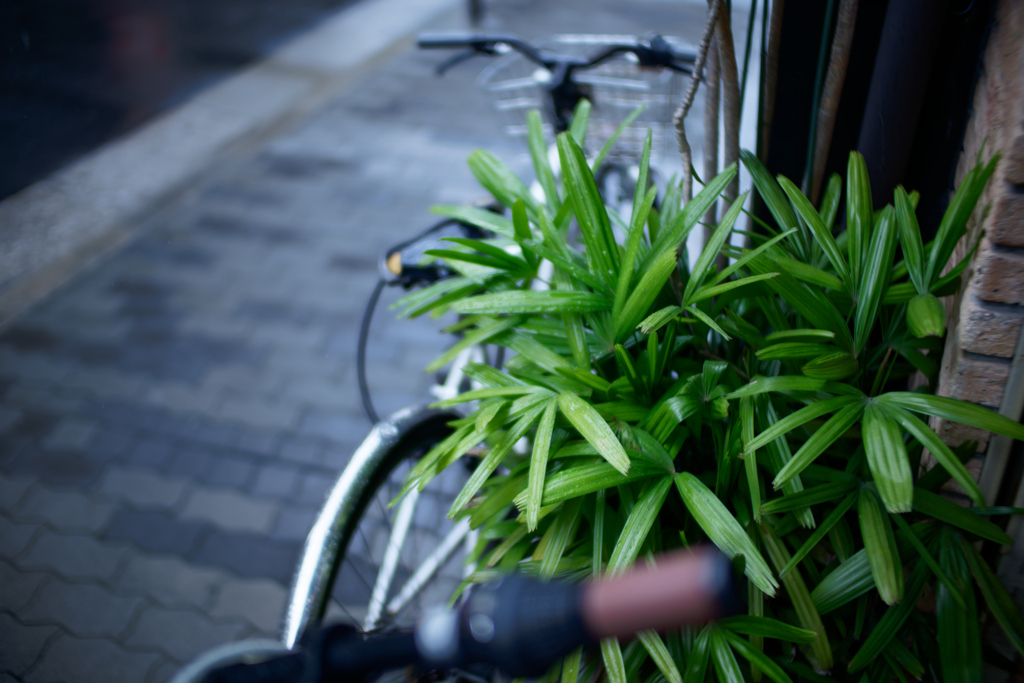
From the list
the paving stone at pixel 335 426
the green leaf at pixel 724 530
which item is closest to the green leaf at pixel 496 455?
the green leaf at pixel 724 530

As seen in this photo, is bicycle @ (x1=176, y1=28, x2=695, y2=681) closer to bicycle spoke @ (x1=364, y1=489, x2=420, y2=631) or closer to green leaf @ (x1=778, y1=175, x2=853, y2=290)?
bicycle spoke @ (x1=364, y1=489, x2=420, y2=631)

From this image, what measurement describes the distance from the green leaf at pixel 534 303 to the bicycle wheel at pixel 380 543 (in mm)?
429

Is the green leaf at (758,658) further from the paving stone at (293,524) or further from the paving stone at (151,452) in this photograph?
the paving stone at (151,452)

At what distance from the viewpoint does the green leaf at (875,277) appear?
105cm

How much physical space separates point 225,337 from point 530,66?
1.92 meters

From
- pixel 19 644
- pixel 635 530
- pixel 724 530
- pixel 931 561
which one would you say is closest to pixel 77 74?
pixel 19 644

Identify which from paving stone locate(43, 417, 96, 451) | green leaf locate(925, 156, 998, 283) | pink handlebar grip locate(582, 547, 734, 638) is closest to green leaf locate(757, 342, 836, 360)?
green leaf locate(925, 156, 998, 283)

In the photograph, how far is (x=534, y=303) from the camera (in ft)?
3.65

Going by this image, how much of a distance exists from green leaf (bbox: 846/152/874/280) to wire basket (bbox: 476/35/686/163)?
3.73ft

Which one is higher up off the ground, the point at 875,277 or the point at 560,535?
the point at 875,277

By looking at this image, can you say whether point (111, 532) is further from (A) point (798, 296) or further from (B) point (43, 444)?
(A) point (798, 296)

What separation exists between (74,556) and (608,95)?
2.58m

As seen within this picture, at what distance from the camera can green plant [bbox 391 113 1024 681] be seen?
96cm

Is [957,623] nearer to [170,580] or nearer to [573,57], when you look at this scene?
[573,57]
